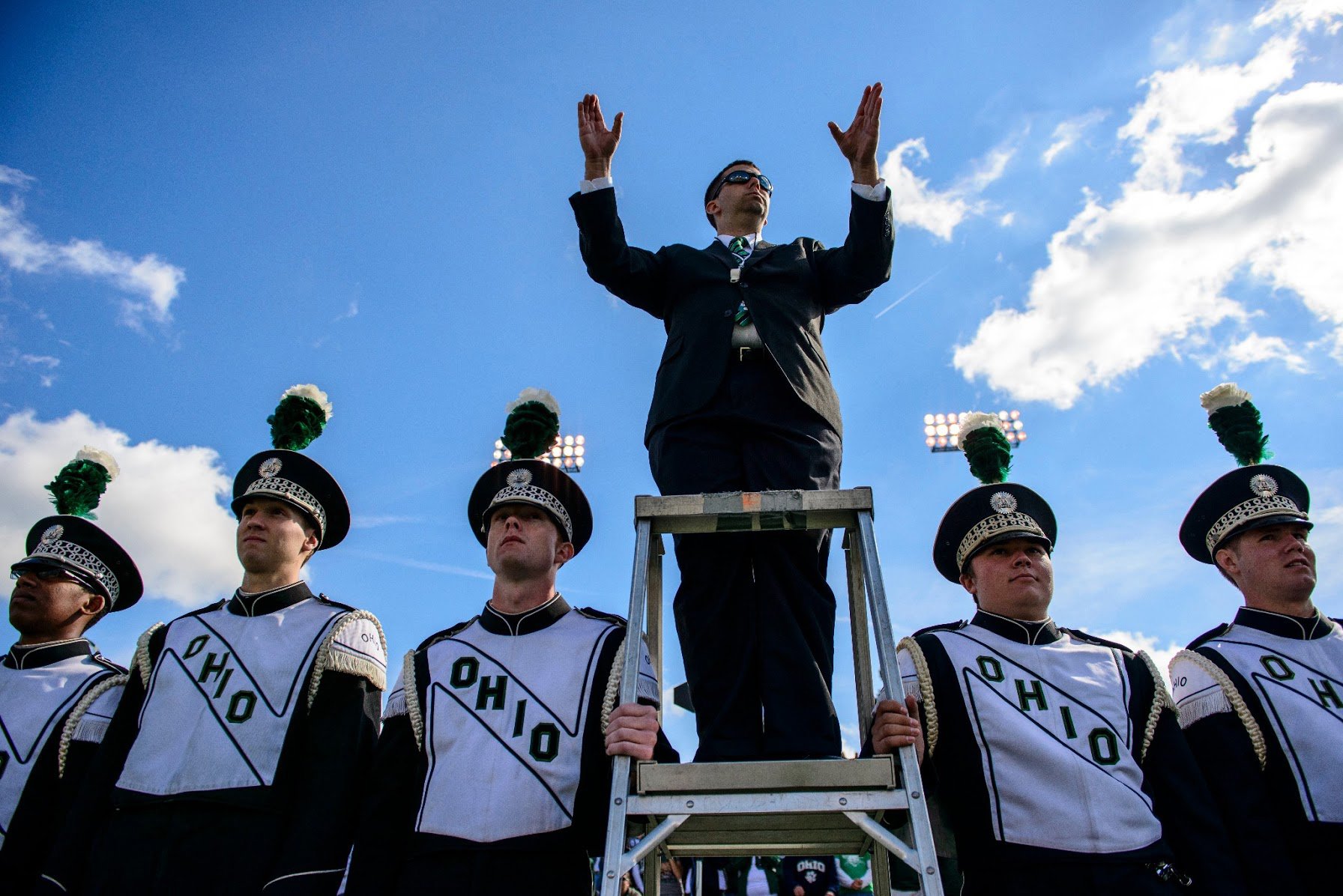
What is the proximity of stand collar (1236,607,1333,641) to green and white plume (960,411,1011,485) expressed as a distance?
1442 millimetres

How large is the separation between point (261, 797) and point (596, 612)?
1518 mm

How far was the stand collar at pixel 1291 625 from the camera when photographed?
4590 mm

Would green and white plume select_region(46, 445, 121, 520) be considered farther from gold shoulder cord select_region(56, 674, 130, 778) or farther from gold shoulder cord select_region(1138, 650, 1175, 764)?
gold shoulder cord select_region(1138, 650, 1175, 764)

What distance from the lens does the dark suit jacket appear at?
404 cm

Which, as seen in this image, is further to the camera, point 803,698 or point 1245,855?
point 1245,855

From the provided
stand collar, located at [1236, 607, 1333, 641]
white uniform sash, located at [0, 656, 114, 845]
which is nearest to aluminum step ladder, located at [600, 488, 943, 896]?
stand collar, located at [1236, 607, 1333, 641]

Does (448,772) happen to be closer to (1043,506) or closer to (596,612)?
(596,612)

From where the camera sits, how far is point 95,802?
371cm

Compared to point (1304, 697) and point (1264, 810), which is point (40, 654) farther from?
point (1304, 697)

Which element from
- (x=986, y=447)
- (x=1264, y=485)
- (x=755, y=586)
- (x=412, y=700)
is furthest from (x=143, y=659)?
(x=1264, y=485)

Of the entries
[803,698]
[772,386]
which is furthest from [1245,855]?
[772,386]

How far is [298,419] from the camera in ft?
16.1

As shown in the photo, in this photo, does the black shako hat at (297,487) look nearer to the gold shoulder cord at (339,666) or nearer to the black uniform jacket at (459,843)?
the gold shoulder cord at (339,666)

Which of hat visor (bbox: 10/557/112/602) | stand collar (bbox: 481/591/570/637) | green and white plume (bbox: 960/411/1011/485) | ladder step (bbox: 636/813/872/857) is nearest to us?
ladder step (bbox: 636/813/872/857)
